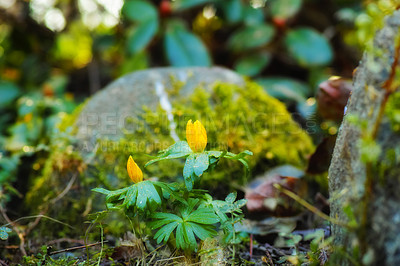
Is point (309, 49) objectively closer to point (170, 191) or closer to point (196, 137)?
point (196, 137)

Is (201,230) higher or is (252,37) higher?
(252,37)

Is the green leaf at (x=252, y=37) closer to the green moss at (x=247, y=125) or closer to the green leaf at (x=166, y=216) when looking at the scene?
the green moss at (x=247, y=125)

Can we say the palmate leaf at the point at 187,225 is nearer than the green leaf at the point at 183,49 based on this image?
Yes

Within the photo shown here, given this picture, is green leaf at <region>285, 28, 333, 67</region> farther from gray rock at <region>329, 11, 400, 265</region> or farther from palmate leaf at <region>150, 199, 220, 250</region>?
palmate leaf at <region>150, 199, 220, 250</region>

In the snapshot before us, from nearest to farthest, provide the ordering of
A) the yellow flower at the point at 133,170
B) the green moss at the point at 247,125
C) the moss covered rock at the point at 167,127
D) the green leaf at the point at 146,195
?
the green leaf at the point at 146,195
the yellow flower at the point at 133,170
the moss covered rock at the point at 167,127
the green moss at the point at 247,125

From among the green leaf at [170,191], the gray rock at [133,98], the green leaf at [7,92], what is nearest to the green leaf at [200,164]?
the green leaf at [170,191]

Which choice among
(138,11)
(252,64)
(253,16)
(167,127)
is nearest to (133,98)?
(167,127)

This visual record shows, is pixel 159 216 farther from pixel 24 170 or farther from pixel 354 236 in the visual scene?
pixel 24 170
